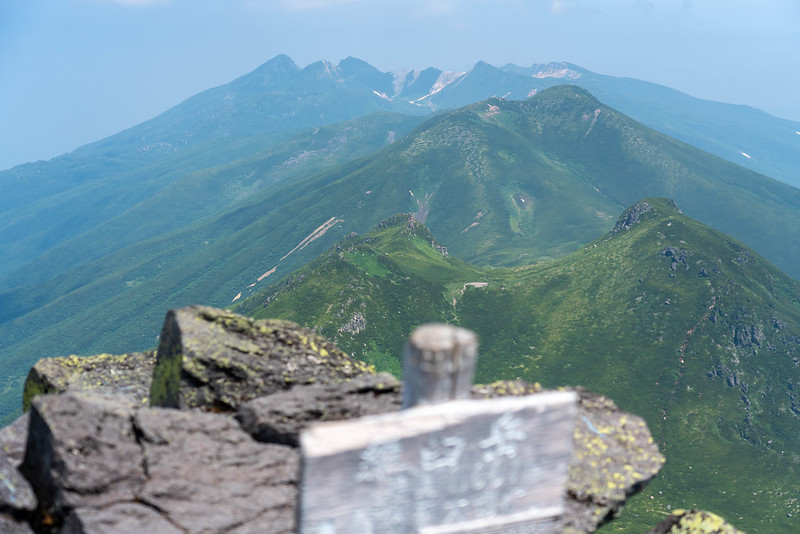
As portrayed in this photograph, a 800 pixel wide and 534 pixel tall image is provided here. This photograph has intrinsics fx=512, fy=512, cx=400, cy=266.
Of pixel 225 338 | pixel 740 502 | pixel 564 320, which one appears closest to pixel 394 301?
pixel 564 320

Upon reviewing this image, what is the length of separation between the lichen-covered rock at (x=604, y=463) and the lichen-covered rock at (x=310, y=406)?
6381 mm

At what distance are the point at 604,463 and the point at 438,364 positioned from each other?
10.5 meters

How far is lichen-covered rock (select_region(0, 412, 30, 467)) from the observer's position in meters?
14.8

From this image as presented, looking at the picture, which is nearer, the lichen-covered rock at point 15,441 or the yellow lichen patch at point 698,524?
the lichen-covered rock at point 15,441

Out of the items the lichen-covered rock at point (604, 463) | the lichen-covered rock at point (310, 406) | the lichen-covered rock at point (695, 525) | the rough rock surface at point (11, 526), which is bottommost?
the lichen-covered rock at point (695, 525)

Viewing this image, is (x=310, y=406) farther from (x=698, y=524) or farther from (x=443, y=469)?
(x=698, y=524)

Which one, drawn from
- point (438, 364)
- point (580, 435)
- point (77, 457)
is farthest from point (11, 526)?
point (580, 435)

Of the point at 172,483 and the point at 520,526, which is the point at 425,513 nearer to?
the point at 520,526

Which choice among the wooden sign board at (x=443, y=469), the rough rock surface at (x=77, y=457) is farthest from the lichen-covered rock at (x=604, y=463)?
the rough rock surface at (x=77, y=457)

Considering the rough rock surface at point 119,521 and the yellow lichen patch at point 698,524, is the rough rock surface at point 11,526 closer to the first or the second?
the rough rock surface at point 119,521

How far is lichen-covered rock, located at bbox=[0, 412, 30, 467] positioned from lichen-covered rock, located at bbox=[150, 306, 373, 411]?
4.02 metres

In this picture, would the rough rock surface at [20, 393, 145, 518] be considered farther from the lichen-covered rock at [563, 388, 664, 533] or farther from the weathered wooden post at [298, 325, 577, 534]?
the lichen-covered rock at [563, 388, 664, 533]

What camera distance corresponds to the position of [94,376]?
21688 mm

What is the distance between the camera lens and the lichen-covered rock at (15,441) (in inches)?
581
